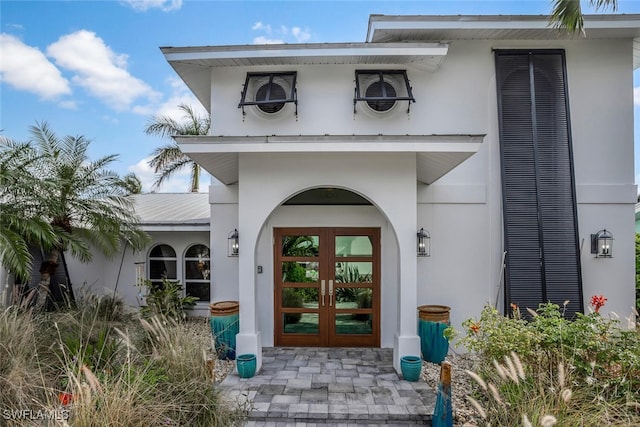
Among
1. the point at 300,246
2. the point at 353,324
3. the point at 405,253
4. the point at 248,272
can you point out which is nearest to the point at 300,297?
the point at 300,246

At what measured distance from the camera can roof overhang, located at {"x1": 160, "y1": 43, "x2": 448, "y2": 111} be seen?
24.2 feet

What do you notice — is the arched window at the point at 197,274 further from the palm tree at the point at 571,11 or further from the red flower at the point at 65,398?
the palm tree at the point at 571,11

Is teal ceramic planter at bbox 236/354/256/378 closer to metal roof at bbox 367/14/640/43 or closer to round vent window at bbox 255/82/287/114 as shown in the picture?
round vent window at bbox 255/82/287/114

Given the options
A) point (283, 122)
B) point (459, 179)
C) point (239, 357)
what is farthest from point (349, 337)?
point (283, 122)

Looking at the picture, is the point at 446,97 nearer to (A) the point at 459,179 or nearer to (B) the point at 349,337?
(A) the point at 459,179

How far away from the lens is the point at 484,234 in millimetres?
7914

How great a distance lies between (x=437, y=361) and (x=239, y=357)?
394cm

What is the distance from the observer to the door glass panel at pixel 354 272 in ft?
26.9

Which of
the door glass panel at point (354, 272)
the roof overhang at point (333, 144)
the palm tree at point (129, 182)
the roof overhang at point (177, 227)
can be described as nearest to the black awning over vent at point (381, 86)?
the roof overhang at point (333, 144)

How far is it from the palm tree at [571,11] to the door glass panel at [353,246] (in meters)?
5.72

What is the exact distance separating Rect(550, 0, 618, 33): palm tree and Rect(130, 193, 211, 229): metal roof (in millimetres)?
9478

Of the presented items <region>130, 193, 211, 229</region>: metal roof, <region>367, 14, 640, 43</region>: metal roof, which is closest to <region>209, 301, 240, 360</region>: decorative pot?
<region>130, 193, 211, 229</region>: metal roof

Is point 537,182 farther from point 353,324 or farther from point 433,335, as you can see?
point 353,324

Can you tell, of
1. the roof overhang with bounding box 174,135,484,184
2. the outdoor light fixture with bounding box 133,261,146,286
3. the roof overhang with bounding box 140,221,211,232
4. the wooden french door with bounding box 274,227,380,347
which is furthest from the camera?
the roof overhang with bounding box 140,221,211,232
